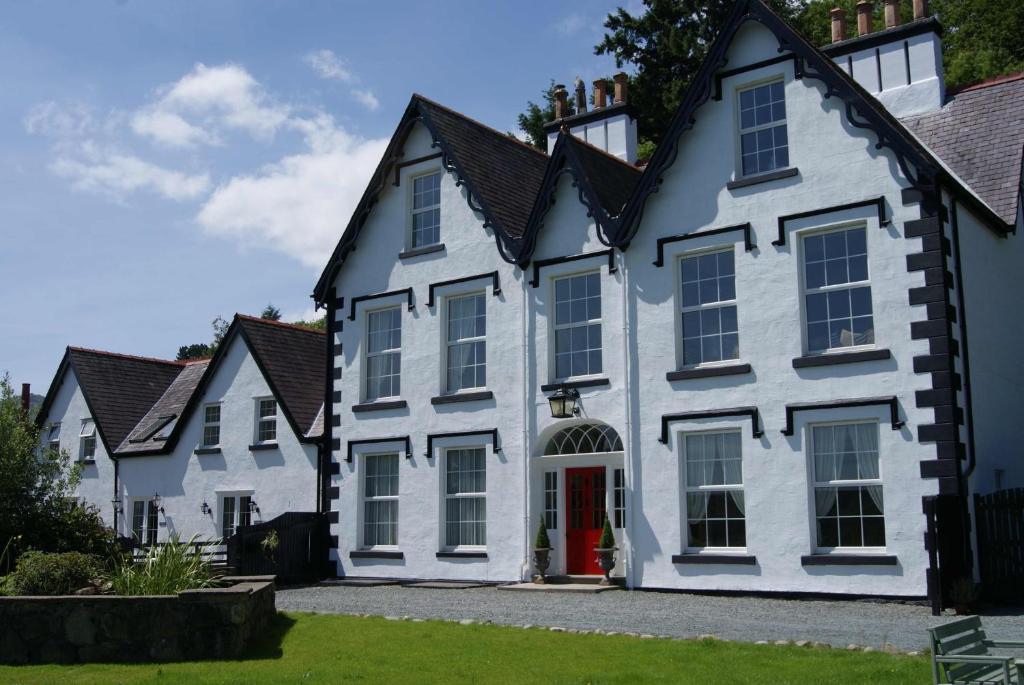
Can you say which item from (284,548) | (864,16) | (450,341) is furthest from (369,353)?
(864,16)

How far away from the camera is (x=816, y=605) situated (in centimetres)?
1711

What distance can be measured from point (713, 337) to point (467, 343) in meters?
5.96

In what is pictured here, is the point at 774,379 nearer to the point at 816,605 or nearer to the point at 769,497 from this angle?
the point at 769,497

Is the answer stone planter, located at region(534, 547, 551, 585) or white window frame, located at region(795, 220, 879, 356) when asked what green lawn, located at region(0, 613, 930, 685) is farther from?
white window frame, located at region(795, 220, 879, 356)

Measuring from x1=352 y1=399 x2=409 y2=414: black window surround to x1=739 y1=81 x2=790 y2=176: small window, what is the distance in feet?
30.2

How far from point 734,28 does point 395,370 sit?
420 inches

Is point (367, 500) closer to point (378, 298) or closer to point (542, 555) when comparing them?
point (378, 298)

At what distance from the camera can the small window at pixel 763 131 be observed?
64.8 feet

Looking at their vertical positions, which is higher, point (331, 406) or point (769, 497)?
point (331, 406)

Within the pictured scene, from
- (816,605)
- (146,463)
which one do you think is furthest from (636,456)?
(146,463)

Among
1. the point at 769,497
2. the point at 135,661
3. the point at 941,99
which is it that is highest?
the point at 941,99

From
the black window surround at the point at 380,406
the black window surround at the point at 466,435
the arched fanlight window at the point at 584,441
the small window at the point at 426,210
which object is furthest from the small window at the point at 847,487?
the small window at the point at 426,210

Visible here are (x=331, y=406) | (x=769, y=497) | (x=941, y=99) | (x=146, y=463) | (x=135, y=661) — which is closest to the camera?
(x=135, y=661)

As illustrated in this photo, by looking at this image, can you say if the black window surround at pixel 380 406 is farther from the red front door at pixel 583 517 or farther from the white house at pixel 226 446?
the red front door at pixel 583 517
